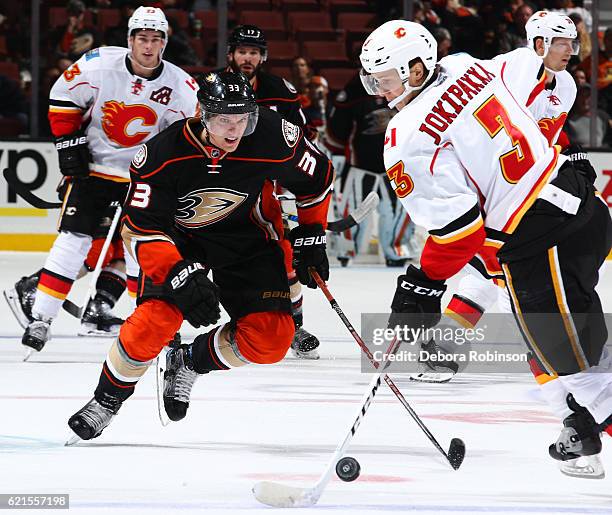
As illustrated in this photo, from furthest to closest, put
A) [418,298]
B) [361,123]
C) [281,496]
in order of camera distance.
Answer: [361,123] < [418,298] < [281,496]

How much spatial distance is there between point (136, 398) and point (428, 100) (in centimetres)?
161

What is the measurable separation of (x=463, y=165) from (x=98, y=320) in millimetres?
3065

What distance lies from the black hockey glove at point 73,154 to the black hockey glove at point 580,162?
6.05 ft

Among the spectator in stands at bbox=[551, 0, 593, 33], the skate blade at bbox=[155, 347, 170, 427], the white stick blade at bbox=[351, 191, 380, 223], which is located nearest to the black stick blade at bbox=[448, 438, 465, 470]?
the skate blade at bbox=[155, 347, 170, 427]

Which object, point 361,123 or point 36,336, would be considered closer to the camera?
point 36,336

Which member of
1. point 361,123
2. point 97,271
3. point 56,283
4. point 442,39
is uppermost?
point 56,283

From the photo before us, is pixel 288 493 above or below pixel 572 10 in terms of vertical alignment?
above

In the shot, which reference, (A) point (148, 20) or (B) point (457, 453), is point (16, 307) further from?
(B) point (457, 453)

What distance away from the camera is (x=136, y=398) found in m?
4.09

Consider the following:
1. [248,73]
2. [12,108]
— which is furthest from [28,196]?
[12,108]

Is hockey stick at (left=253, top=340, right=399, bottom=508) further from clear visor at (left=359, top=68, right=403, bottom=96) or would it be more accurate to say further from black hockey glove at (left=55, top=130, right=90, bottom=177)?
black hockey glove at (left=55, top=130, right=90, bottom=177)

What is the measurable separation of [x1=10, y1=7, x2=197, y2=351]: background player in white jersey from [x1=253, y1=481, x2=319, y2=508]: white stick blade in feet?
8.03

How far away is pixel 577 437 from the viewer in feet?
9.61

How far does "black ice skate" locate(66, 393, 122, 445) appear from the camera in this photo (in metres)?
3.31
